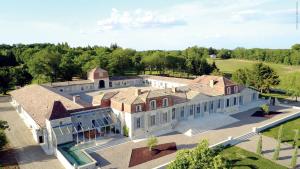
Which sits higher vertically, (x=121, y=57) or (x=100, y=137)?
(x=121, y=57)

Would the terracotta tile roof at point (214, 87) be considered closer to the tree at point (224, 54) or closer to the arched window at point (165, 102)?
the arched window at point (165, 102)

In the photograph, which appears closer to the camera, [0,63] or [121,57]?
[121,57]

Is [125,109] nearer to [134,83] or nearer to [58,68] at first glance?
[134,83]

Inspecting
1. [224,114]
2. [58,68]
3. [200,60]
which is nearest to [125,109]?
[224,114]

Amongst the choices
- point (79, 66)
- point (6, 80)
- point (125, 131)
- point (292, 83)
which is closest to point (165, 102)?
point (125, 131)

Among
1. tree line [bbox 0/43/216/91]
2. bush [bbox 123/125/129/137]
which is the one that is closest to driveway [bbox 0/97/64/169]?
bush [bbox 123/125/129/137]

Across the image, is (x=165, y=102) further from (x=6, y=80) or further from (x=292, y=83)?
(x=292, y=83)

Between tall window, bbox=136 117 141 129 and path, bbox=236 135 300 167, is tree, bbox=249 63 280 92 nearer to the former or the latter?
path, bbox=236 135 300 167
